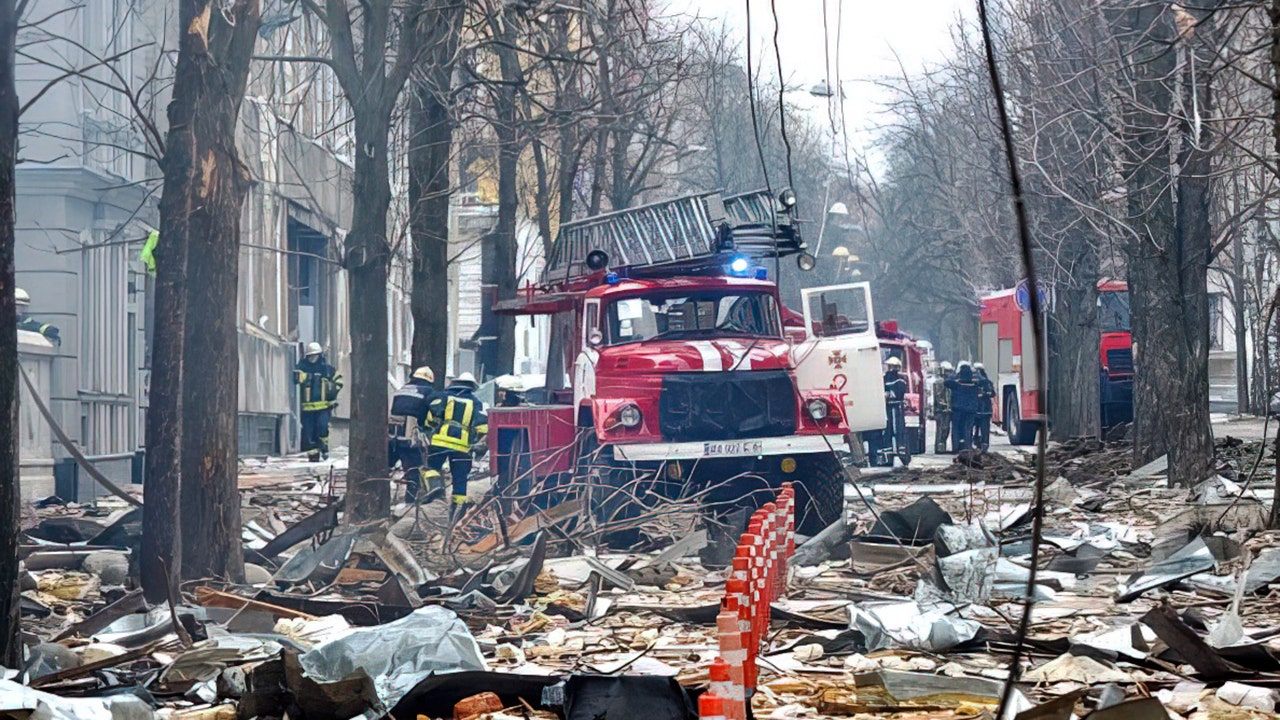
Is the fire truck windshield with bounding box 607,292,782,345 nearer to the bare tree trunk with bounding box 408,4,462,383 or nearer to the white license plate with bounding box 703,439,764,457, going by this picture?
the white license plate with bounding box 703,439,764,457

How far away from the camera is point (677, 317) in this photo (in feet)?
49.1

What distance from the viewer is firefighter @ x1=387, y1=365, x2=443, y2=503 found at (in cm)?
1692

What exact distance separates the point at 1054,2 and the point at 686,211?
8.39 m

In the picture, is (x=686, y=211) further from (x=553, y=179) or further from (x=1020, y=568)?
(x=553, y=179)

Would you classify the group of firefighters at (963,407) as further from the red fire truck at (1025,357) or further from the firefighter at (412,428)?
the firefighter at (412,428)

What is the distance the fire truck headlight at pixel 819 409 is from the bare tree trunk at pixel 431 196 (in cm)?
527

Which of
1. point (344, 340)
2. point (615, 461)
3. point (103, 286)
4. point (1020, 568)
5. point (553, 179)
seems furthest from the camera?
point (344, 340)

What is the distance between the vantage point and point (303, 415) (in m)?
27.4

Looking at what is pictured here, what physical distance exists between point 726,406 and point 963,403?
1523cm

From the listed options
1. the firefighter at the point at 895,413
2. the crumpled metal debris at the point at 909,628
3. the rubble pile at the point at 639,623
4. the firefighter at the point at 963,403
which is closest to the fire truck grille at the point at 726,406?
the rubble pile at the point at 639,623

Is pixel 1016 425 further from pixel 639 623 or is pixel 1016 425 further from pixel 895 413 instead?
pixel 639 623

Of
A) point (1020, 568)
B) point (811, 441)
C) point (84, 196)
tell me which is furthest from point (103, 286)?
point (1020, 568)

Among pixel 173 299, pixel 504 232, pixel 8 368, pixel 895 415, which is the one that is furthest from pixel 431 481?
pixel 895 415

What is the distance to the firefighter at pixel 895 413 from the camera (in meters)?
26.4
